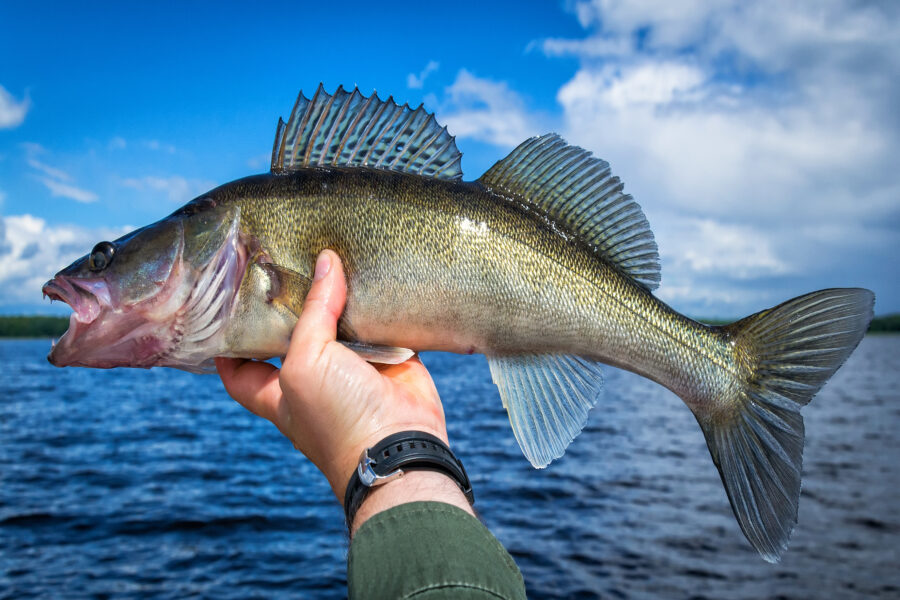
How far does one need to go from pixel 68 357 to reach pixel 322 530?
11129 mm

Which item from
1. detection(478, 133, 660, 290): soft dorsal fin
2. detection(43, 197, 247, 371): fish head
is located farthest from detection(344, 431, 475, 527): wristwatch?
detection(478, 133, 660, 290): soft dorsal fin

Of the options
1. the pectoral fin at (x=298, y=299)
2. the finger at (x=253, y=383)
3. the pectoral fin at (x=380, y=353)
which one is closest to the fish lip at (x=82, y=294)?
the finger at (x=253, y=383)

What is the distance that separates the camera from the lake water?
11.0 m

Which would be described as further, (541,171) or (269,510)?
(269,510)

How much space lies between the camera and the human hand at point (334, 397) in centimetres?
266

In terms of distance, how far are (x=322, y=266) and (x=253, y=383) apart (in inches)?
29.2

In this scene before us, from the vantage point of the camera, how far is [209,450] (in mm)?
22125

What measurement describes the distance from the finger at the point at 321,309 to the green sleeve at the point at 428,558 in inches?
40.3

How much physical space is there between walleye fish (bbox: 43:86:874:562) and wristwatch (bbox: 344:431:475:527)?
67 cm

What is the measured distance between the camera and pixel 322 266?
2998mm

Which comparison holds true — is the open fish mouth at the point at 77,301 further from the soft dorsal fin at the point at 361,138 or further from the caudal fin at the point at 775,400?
the caudal fin at the point at 775,400

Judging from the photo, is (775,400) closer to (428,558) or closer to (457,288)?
(457,288)

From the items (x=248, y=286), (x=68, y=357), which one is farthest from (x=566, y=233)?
(x=68, y=357)

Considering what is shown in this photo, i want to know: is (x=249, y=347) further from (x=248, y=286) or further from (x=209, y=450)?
(x=209, y=450)
